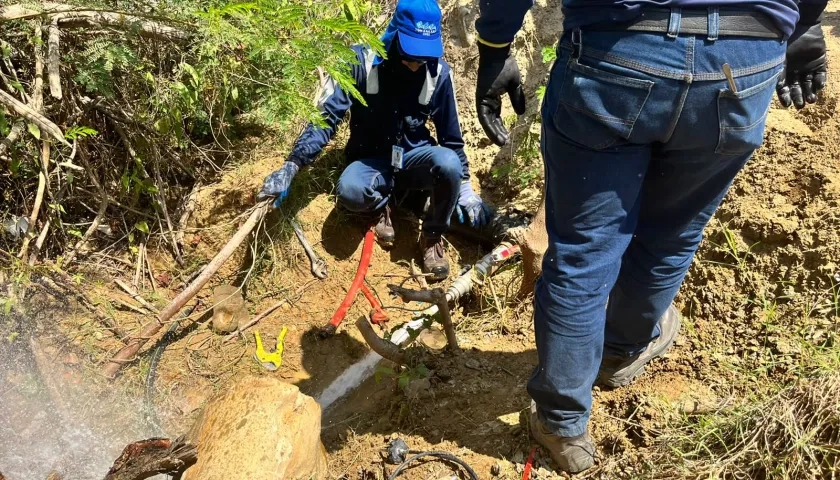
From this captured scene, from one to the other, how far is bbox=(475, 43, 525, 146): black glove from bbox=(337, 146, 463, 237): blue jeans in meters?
0.81

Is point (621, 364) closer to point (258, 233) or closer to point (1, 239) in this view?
point (258, 233)

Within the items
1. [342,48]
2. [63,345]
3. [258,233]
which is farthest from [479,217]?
[63,345]

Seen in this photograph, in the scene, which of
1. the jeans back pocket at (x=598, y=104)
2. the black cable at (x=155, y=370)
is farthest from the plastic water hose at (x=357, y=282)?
the jeans back pocket at (x=598, y=104)

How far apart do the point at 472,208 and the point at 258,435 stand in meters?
2.10

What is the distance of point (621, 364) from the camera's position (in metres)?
2.19

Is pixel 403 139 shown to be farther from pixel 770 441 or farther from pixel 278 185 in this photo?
pixel 770 441

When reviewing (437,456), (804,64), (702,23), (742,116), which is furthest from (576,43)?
(437,456)

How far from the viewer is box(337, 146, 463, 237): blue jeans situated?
3.35m

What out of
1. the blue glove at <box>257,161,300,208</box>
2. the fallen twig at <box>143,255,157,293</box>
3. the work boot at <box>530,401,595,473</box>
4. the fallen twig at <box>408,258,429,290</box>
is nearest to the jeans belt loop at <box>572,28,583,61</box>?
the work boot at <box>530,401,595,473</box>

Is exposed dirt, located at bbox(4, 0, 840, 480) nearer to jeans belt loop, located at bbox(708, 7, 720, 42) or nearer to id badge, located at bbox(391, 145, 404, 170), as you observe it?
A: id badge, located at bbox(391, 145, 404, 170)

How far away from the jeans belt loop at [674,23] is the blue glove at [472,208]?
2332 mm

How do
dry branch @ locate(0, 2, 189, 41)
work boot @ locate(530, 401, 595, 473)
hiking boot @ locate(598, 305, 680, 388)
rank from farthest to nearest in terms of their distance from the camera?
dry branch @ locate(0, 2, 189, 41) → hiking boot @ locate(598, 305, 680, 388) → work boot @ locate(530, 401, 595, 473)

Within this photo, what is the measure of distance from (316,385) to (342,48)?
1683mm

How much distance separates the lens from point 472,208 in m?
3.62
